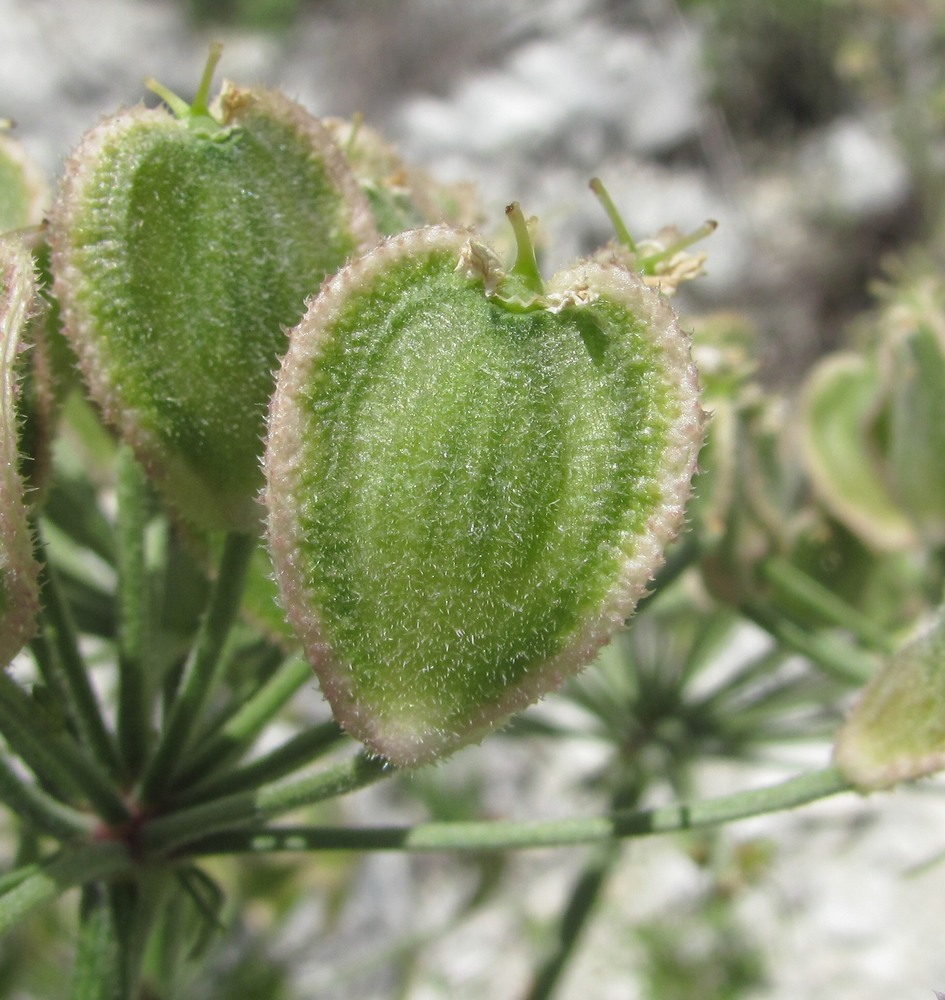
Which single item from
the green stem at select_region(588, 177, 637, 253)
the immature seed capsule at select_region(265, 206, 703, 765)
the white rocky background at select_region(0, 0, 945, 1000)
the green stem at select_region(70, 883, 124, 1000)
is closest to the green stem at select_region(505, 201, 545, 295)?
the immature seed capsule at select_region(265, 206, 703, 765)

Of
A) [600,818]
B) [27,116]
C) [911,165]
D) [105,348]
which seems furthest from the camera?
[27,116]

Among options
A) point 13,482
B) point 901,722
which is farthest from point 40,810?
point 901,722

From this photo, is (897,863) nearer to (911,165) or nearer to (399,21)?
(911,165)

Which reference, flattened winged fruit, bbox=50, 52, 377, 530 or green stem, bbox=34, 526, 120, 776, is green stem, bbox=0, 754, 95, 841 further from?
flattened winged fruit, bbox=50, 52, 377, 530

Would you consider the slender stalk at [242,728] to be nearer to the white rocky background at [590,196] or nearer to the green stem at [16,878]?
the green stem at [16,878]

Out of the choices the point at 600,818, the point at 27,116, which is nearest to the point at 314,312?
the point at 600,818

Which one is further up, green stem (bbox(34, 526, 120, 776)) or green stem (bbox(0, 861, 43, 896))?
green stem (bbox(34, 526, 120, 776))

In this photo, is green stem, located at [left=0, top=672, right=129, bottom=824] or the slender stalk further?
the slender stalk
